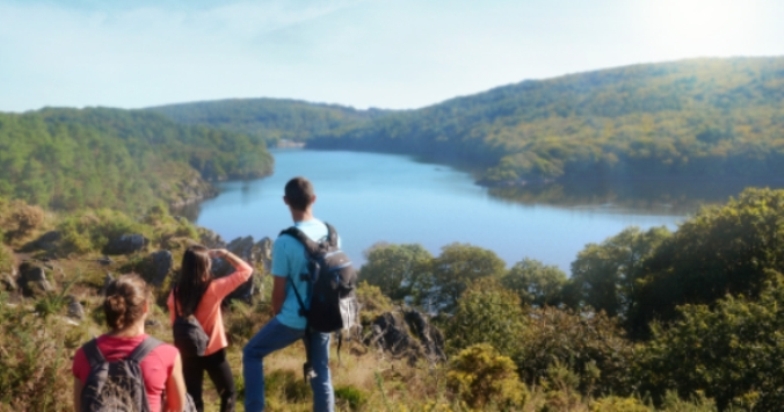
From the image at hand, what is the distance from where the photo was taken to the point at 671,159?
81438mm

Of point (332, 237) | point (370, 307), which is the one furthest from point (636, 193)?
point (332, 237)

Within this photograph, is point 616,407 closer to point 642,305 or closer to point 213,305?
point 213,305

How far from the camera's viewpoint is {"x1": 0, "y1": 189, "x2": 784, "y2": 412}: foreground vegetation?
3578mm

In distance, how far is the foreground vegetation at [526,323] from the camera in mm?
3578

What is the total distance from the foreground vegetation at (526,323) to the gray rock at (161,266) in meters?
0.18

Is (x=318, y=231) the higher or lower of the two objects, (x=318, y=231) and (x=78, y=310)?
the higher

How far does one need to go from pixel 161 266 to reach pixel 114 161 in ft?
223

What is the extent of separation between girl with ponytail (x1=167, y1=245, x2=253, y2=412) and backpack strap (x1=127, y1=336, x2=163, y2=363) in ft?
2.95

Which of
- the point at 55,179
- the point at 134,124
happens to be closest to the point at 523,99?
the point at 134,124

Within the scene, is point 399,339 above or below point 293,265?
below

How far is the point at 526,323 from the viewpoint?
16.3m

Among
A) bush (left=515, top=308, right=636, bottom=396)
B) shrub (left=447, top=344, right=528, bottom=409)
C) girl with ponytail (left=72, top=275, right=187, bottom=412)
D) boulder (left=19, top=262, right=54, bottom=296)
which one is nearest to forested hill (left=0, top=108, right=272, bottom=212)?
boulder (left=19, top=262, right=54, bottom=296)

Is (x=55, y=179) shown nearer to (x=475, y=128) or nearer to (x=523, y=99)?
(x=475, y=128)

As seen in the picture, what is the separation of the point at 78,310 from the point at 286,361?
2096 millimetres
